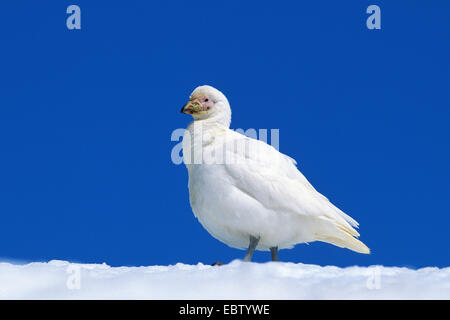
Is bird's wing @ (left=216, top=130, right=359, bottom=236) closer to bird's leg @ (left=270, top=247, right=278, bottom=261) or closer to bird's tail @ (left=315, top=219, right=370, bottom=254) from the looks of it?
bird's tail @ (left=315, top=219, right=370, bottom=254)

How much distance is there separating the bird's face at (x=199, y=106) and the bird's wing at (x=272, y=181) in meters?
0.46

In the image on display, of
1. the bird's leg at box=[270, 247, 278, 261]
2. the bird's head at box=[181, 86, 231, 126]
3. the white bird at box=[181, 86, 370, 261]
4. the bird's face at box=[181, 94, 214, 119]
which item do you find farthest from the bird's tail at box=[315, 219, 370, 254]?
the bird's face at box=[181, 94, 214, 119]

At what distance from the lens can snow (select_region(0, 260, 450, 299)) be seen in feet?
18.1

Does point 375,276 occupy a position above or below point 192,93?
below

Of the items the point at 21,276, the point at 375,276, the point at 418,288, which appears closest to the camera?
the point at 418,288

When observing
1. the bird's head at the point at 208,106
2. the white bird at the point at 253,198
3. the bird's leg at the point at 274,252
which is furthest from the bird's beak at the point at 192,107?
the bird's leg at the point at 274,252

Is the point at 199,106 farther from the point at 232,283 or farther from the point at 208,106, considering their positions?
the point at 232,283

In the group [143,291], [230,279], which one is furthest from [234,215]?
[143,291]

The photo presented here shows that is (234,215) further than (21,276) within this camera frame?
Yes

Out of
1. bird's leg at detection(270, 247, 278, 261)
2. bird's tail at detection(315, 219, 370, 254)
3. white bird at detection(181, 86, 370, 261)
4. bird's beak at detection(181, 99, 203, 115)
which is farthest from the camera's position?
bird's beak at detection(181, 99, 203, 115)
